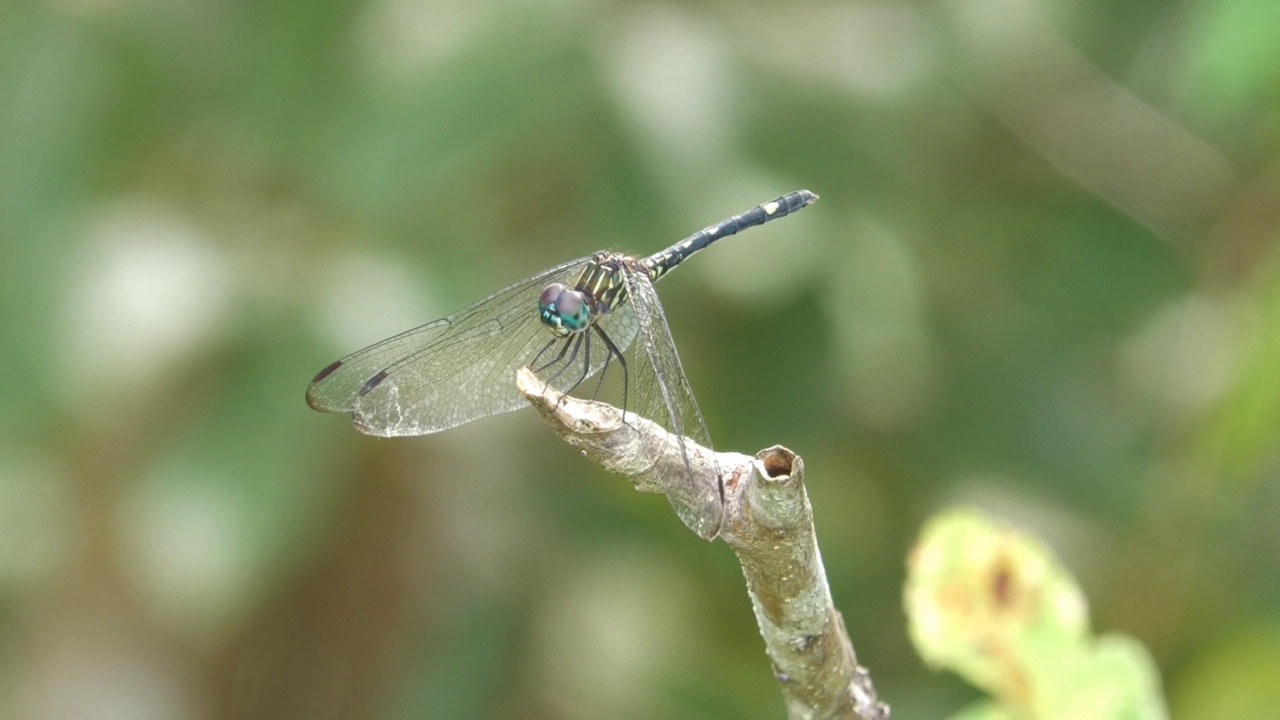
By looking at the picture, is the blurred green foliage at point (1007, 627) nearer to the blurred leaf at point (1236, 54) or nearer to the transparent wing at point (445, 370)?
the blurred leaf at point (1236, 54)

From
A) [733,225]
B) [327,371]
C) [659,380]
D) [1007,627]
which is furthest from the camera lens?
[733,225]

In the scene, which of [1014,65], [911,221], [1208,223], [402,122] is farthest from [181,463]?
[1208,223]

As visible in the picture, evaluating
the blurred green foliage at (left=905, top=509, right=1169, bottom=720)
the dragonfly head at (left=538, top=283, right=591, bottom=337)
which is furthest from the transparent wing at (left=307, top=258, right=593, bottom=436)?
the blurred green foliage at (left=905, top=509, right=1169, bottom=720)

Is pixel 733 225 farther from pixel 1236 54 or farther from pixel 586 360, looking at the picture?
pixel 1236 54

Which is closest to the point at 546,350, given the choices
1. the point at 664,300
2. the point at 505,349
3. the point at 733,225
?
the point at 505,349

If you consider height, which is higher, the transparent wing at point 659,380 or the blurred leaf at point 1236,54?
the blurred leaf at point 1236,54

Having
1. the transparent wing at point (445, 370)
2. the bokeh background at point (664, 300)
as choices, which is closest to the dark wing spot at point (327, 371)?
the transparent wing at point (445, 370)

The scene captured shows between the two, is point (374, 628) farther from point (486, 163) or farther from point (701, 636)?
point (486, 163)
